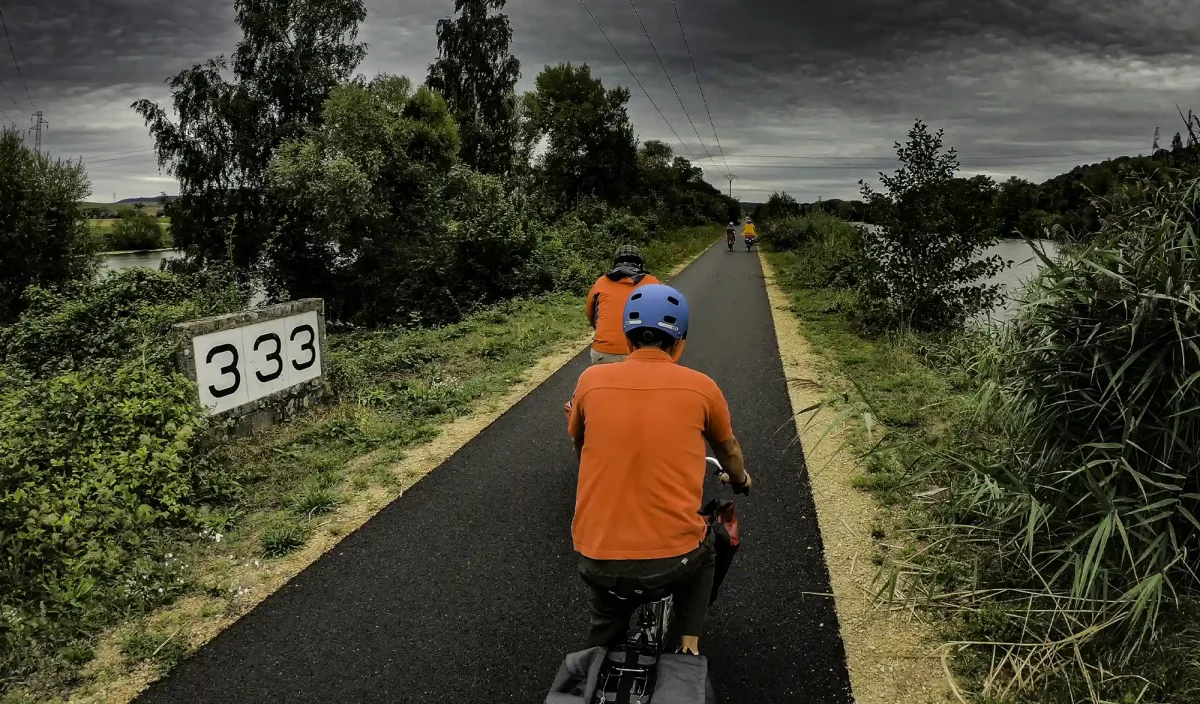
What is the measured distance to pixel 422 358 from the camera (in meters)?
10.7

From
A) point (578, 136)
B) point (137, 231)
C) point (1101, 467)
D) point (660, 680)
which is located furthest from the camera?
point (137, 231)

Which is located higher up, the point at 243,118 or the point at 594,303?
the point at 243,118

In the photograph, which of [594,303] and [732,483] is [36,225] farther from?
[732,483]

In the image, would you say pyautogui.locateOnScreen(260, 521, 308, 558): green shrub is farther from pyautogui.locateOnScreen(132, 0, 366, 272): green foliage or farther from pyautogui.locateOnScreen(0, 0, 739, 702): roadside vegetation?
pyautogui.locateOnScreen(132, 0, 366, 272): green foliage

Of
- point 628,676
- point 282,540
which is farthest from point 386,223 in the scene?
point 628,676

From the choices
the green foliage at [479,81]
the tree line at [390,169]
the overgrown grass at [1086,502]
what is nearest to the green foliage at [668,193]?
the tree line at [390,169]

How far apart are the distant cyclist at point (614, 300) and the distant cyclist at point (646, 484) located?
261 cm

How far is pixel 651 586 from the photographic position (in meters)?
2.30

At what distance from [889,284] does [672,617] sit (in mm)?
10945

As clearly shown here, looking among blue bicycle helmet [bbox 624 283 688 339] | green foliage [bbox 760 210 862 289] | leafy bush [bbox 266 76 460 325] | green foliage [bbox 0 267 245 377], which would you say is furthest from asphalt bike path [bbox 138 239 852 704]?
leafy bush [bbox 266 76 460 325]

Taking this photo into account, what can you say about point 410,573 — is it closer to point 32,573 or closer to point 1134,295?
point 32,573

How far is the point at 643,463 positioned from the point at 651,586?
15.7 inches

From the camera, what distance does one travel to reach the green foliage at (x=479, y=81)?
37.9m

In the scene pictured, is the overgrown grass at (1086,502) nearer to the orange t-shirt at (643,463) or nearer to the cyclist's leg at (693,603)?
the cyclist's leg at (693,603)
